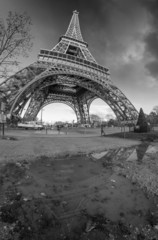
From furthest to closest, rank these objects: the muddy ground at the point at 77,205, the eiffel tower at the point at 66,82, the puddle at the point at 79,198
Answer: the eiffel tower at the point at 66,82 → the puddle at the point at 79,198 → the muddy ground at the point at 77,205

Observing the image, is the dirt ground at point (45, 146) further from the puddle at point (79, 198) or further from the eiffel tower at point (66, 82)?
the eiffel tower at point (66, 82)

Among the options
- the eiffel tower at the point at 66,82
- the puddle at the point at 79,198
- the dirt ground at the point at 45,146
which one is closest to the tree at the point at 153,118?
the eiffel tower at the point at 66,82

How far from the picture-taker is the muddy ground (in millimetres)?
1912

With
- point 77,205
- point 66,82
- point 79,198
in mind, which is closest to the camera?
point 77,205

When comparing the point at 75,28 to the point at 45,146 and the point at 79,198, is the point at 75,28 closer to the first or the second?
the point at 45,146

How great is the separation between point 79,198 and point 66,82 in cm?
4050

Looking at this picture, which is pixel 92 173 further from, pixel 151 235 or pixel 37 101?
pixel 37 101

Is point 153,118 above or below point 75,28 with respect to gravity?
below

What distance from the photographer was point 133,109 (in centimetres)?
3675

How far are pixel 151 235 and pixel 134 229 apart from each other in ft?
0.81

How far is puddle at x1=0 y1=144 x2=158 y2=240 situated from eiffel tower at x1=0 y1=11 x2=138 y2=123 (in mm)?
23906

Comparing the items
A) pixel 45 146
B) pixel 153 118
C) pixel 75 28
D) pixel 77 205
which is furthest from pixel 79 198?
pixel 75 28

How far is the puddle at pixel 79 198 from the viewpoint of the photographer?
2074 mm

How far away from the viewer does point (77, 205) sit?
2.63 metres
